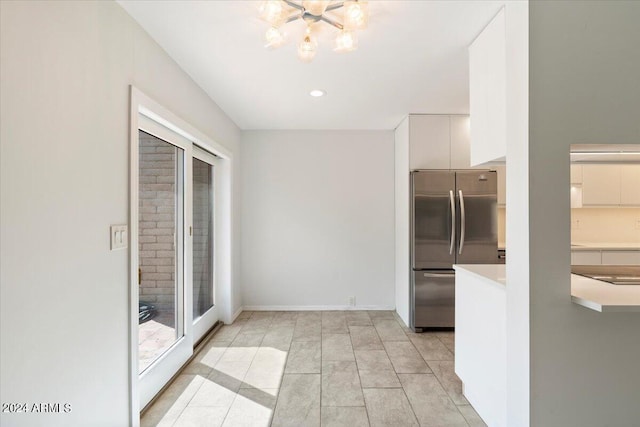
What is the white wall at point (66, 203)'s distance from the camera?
117 centimetres

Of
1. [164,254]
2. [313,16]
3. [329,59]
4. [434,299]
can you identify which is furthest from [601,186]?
[164,254]

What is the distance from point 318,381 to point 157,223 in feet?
5.72

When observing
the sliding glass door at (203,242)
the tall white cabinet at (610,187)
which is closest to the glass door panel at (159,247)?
the sliding glass door at (203,242)

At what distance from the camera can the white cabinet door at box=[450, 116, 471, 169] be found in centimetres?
392

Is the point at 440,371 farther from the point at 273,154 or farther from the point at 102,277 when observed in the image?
the point at 273,154

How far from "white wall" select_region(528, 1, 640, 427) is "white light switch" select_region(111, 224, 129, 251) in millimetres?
2045

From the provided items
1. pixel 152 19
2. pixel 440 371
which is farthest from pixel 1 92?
pixel 440 371

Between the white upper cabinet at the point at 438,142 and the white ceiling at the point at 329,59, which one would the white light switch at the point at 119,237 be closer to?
the white ceiling at the point at 329,59

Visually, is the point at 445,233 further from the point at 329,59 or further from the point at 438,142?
the point at 329,59

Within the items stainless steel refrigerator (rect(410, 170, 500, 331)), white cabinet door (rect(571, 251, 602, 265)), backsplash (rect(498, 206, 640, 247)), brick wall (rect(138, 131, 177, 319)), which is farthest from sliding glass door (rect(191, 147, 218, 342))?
white cabinet door (rect(571, 251, 602, 265))

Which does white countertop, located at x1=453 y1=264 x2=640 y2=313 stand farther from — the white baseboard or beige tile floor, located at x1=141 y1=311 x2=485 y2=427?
A: the white baseboard

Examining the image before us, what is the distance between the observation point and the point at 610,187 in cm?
384

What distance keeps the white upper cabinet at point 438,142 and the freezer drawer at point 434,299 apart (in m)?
1.27

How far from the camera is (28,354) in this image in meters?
1.22
